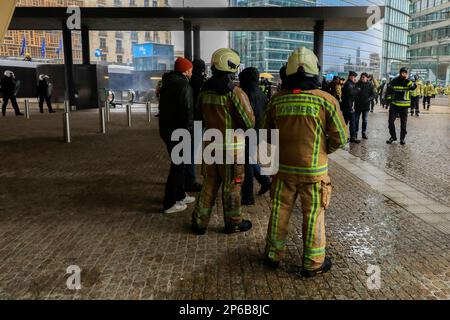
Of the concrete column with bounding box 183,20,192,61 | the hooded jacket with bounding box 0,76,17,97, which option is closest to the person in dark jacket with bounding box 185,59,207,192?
the concrete column with bounding box 183,20,192,61

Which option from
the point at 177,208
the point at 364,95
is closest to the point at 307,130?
the point at 177,208

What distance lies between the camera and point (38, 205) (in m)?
6.21

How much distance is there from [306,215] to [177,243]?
1559 mm

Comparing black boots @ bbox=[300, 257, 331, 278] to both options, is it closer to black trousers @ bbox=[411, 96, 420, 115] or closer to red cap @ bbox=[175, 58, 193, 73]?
red cap @ bbox=[175, 58, 193, 73]

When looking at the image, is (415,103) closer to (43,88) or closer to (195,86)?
(195,86)

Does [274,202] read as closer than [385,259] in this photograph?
Yes

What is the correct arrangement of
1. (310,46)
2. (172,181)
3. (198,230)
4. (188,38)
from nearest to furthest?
1. (198,230)
2. (172,181)
3. (188,38)
4. (310,46)

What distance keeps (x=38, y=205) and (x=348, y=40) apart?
124239 millimetres

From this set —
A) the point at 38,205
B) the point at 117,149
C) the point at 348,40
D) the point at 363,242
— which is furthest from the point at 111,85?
the point at 348,40

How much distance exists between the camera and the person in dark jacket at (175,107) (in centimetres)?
540

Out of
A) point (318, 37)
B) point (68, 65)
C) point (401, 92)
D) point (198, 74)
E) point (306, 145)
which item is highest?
point (318, 37)

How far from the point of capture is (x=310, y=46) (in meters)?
110

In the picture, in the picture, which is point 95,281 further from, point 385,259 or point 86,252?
point 385,259
